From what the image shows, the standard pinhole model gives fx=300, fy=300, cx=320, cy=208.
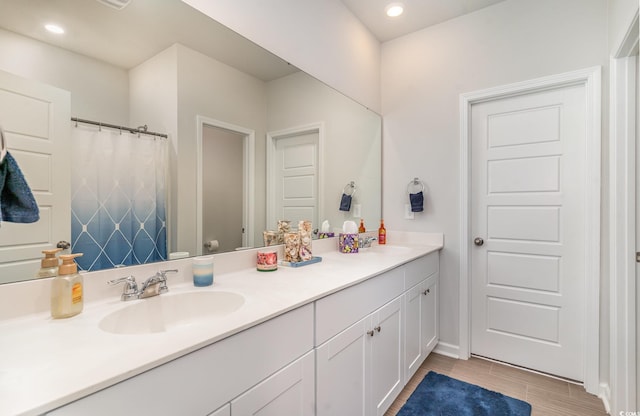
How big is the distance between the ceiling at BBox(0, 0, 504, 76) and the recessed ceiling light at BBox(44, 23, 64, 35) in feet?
0.05

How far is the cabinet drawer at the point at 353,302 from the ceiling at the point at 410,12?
198 centimetres

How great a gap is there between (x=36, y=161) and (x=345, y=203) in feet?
5.93

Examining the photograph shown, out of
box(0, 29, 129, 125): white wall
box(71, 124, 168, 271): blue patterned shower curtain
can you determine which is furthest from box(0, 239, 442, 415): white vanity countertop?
box(0, 29, 129, 125): white wall

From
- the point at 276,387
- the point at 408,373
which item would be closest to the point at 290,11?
the point at 276,387

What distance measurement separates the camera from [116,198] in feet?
3.70

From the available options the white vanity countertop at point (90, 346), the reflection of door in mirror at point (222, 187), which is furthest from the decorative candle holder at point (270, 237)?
the white vanity countertop at point (90, 346)

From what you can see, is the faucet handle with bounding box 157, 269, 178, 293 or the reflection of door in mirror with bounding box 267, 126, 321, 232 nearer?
the faucet handle with bounding box 157, 269, 178, 293

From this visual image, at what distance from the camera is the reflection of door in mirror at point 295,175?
180 cm

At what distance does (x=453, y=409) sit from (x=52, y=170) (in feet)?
7.34

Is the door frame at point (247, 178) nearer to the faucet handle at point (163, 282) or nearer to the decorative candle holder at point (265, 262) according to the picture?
the decorative candle holder at point (265, 262)

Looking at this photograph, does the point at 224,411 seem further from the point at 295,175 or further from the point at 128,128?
the point at 295,175

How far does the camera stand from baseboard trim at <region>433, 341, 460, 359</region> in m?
2.39

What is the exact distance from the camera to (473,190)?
2.41 meters

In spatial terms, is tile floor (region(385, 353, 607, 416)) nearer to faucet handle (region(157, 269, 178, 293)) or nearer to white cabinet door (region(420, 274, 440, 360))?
white cabinet door (region(420, 274, 440, 360))
